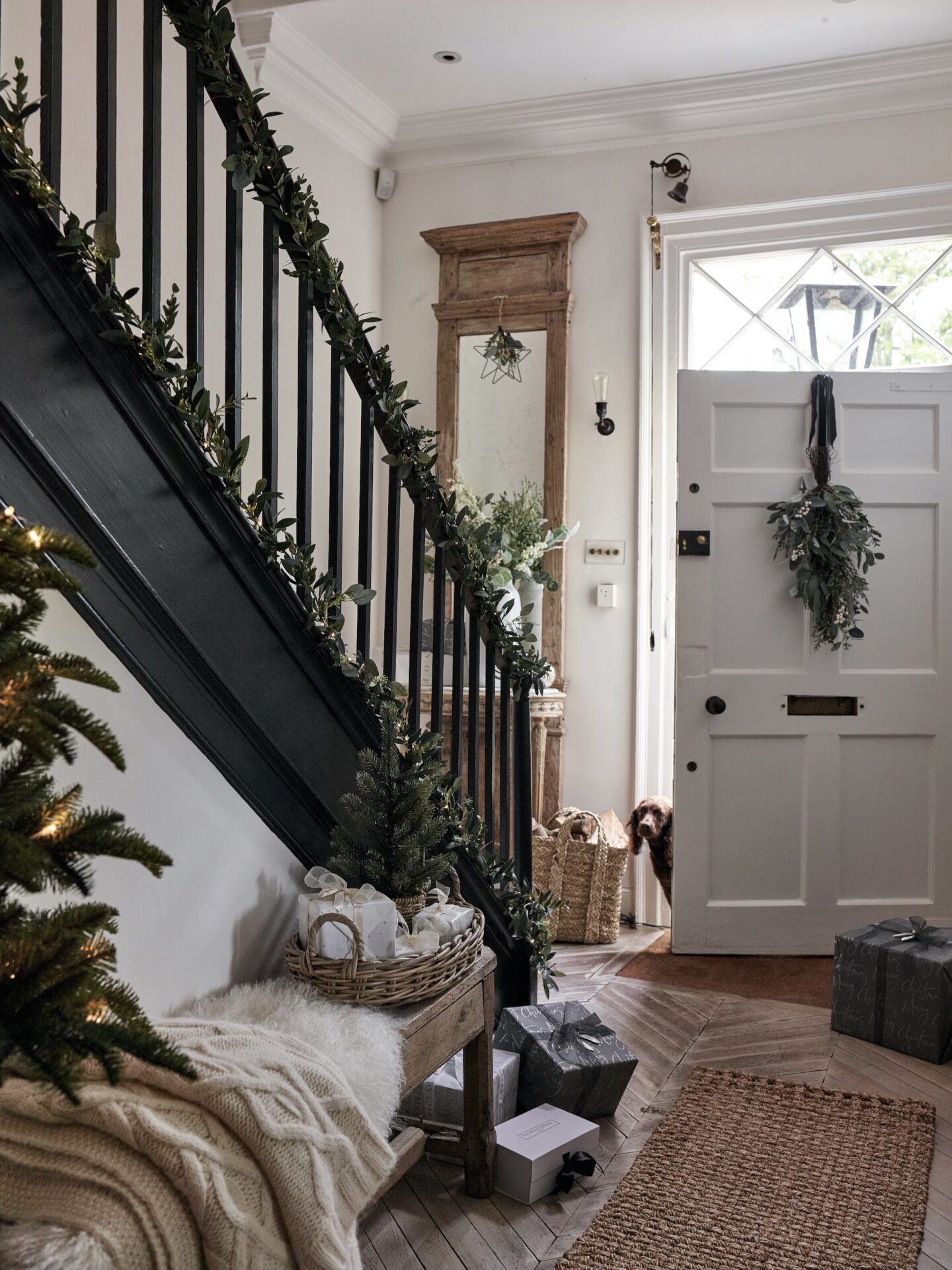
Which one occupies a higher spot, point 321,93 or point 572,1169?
point 321,93

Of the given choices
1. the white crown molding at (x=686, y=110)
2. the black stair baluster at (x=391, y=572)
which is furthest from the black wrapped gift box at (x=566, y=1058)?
the white crown molding at (x=686, y=110)

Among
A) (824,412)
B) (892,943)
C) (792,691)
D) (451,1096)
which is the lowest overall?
(451,1096)

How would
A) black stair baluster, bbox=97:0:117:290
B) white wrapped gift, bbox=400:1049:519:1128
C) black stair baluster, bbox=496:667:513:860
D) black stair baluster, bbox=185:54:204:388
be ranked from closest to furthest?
black stair baluster, bbox=97:0:117:290
black stair baluster, bbox=185:54:204:388
white wrapped gift, bbox=400:1049:519:1128
black stair baluster, bbox=496:667:513:860

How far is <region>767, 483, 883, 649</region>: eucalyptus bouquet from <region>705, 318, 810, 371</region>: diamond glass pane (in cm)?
90

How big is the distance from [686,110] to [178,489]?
12.8ft

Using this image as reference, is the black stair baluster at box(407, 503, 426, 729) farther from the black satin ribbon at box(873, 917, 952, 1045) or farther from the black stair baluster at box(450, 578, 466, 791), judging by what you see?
the black satin ribbon at box(873, 917, 952, 1045)

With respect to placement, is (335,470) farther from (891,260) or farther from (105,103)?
(891,260)

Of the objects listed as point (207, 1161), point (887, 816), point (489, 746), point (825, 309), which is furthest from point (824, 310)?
point (207, 1161)

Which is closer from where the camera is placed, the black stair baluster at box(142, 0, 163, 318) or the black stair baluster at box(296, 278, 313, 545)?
the black stair baluster at box(142, 0, 163, 318)

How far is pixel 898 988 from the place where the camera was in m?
3.32

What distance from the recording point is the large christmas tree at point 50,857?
95 cm

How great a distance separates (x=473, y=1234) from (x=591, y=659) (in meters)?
3.01

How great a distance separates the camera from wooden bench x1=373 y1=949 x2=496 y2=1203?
2.00 meters

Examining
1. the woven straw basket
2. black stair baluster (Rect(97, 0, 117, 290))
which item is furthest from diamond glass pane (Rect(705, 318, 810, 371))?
black stair baluster (Rect(97, 0, 117, 290))
